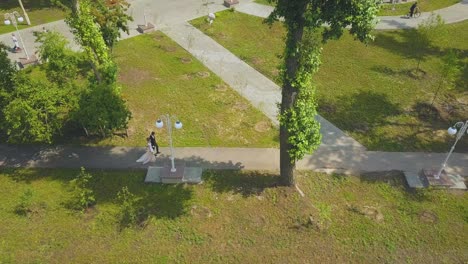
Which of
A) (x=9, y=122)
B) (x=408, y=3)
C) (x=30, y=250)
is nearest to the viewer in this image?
(x=30, y=250)

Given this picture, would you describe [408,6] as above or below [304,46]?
below

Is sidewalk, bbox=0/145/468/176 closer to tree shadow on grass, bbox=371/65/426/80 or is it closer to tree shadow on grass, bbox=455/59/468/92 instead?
tree shadow on grass, bbox=455/59/468/92

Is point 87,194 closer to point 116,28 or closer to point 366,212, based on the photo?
point 116,28

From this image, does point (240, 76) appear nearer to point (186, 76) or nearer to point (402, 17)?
point (186, 76)

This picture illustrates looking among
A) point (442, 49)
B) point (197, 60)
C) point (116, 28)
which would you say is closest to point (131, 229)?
point (116, 28)

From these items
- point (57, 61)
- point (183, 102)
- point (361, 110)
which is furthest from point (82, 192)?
point (361, 110)

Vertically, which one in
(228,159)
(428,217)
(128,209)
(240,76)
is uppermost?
(240,76)

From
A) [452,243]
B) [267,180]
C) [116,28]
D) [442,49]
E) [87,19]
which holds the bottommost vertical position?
[452,243]
